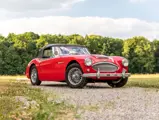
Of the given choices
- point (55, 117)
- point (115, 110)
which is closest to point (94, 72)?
point (115, 110)

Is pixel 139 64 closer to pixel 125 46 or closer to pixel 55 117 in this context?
pixel 125 46

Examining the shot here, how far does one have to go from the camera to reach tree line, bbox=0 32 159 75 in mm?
74250

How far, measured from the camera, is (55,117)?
6605 millimetres

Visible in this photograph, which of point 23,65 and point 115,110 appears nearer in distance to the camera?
point 115,110

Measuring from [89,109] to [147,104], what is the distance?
1.56 metres

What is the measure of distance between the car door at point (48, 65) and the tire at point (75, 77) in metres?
1.08

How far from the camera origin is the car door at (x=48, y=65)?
15.1 m

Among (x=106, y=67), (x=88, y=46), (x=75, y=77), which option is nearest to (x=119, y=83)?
(x=106, y=67)

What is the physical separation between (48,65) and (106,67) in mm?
2669

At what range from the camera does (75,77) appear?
45.8 ft

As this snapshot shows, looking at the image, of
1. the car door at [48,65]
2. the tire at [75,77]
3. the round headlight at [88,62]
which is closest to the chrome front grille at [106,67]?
the round headlight at [88,62]

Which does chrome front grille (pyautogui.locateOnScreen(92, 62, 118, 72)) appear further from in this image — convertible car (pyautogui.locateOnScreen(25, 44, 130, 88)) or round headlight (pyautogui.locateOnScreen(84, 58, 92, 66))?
round headlight (pyautogui.locateOnScreen(84, 58, 92, 66))

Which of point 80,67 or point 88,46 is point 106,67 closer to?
point 80,67

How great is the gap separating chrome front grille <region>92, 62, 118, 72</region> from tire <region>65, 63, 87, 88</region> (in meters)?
0.56
